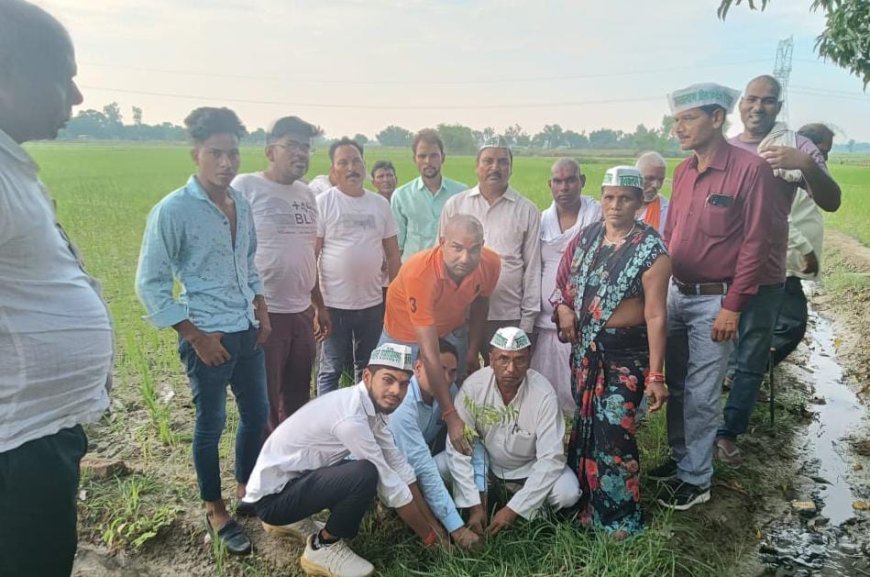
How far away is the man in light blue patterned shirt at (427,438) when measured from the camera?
107 inches

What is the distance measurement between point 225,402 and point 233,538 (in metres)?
0.63

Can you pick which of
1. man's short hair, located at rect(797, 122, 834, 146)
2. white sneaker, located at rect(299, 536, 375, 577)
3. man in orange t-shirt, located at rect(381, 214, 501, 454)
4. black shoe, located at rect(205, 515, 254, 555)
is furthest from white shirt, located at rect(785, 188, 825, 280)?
black shoe, located at rect(205, 515, 254, 555)

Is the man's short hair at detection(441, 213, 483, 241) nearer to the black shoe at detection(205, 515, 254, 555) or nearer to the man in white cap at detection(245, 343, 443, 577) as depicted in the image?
the man in white cap at detection(245, 343, 443, 577)

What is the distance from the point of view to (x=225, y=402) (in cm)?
272

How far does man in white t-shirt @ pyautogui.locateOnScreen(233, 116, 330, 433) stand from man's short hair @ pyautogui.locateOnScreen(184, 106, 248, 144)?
56 centimetres

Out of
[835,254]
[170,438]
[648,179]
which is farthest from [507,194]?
[835,254]

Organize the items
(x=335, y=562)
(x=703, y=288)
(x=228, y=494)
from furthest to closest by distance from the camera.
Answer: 1. (x=228, y=494)
2. (x=703, y=288)
3. (x=335, y=562)

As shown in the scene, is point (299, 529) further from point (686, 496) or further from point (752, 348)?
point (752, 348)

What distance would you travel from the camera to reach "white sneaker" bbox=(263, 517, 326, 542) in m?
2.79

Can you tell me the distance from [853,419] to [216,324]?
4.54 metres

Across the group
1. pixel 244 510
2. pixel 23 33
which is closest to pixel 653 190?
pixel 244 510

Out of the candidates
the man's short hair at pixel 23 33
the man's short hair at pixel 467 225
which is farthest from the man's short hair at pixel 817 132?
the man's short hair at pixel 23 33

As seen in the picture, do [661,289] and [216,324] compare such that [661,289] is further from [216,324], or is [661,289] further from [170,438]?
[170,438]

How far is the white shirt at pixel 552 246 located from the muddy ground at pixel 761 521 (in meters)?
1.11
